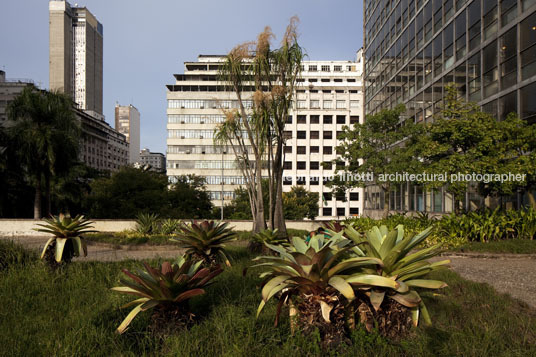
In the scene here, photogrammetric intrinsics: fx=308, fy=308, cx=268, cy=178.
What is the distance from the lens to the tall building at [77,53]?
495 ft

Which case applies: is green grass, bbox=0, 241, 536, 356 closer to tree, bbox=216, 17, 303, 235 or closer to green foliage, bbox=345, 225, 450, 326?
green foliage, bbox=345, 225, 450, 326

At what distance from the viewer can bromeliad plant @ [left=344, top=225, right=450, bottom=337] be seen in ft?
7.91

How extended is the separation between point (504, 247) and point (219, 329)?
40.9ft

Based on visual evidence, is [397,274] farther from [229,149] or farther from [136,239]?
[229,149]

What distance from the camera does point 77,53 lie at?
16188 cm

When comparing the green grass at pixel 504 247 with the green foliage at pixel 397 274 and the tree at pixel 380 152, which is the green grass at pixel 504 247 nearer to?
the tree at pixel 380 152

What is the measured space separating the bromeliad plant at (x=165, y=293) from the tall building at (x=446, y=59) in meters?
16.1

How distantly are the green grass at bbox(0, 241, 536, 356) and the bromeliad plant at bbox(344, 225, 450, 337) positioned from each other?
0.17 m

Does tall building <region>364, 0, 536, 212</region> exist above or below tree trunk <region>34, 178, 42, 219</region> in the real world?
above

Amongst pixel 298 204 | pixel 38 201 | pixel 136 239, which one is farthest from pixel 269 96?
pixel 298 204

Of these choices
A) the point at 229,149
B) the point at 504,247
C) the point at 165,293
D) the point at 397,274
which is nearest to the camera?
the point at 397,274

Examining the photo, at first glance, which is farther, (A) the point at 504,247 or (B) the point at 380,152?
(B) the point at 380,152

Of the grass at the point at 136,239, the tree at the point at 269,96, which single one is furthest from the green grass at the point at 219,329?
the grass at the point at 136,239

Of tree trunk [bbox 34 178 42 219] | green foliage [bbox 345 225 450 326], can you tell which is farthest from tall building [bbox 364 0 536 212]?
tree trunk [bbox 34 178 42 219]
